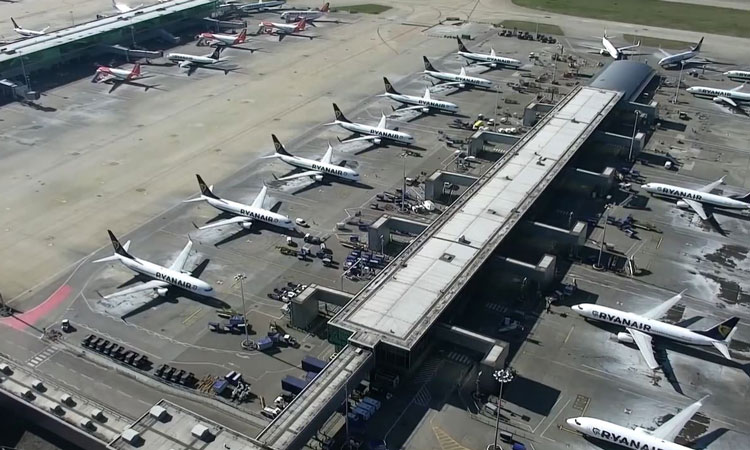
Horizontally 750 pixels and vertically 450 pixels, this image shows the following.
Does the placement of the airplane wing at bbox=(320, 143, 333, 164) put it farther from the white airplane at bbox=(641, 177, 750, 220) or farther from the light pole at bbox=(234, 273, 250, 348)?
the white airplane at bbox=(641, 177, 750, 220)

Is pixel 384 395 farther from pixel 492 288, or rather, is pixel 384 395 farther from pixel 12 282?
pixel 12 282

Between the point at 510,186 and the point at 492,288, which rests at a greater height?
the point at 510,186

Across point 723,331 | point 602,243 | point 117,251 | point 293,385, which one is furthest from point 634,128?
point 117,251

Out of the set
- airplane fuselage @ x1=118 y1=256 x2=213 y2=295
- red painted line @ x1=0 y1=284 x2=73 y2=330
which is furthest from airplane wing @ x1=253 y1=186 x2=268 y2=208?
red painted line @ x1=0 y1=284 x2=73 y2=330

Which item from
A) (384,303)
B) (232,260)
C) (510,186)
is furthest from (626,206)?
(232,260)

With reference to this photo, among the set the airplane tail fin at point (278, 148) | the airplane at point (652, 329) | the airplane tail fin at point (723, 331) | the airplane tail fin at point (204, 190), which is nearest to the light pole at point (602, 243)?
the airplane at point (652, 329)

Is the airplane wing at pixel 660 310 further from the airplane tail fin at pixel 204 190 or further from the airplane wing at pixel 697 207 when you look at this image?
the airplane tail fin at pixel 204 190

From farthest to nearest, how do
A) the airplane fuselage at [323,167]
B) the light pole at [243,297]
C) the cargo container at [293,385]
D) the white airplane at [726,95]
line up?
1. the white airplane at [726,95]
2. the airplane fuselage at [323,167]
3. the light pole at [243,297]
4. the cargo container at [293,385]
